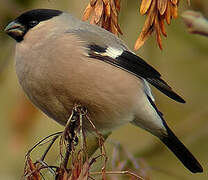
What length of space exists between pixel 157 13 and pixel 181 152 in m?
1.09

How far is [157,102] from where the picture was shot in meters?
3.41

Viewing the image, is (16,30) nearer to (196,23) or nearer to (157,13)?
(157,13)

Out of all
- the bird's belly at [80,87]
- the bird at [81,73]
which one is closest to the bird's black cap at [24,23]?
the bird at [81,73]

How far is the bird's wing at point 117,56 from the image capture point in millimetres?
2250

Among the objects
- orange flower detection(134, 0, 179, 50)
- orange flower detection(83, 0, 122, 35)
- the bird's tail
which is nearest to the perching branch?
orange flower detection(134, 0, 179, 50)

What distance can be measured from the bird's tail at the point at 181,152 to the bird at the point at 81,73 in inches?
7.5

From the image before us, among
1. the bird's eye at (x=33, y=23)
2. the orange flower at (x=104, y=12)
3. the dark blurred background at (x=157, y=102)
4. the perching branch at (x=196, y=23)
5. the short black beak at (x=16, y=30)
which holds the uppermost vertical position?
the perching branch at (x=196, y=23)

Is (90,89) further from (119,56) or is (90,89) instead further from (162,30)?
(162,30)

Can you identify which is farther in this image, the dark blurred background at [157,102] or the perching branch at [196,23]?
the dark blurred background at [157,102]

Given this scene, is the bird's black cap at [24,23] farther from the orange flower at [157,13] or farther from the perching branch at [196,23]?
the perching branch at [196,23]

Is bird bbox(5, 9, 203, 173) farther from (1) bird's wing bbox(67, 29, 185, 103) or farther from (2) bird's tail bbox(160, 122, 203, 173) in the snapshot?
(2) bird's tail bbox(160, 122, 203, 173)

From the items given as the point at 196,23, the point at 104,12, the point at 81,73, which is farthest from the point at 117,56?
the point at 196,23

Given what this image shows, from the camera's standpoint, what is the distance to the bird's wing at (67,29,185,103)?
225 cm

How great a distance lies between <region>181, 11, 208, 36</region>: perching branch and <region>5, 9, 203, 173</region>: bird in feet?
3.00
